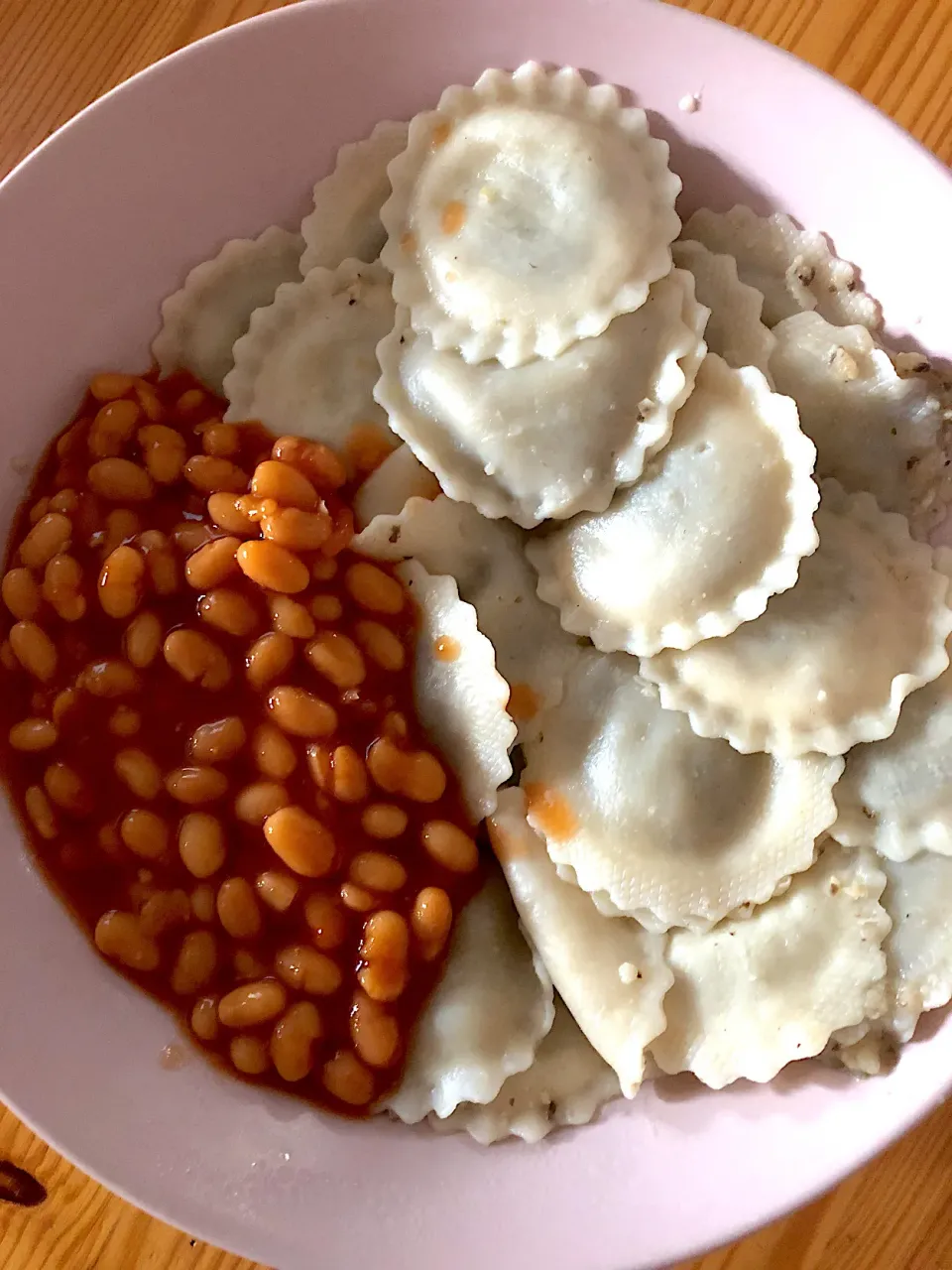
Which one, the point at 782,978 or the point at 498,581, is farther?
the point at 498,581

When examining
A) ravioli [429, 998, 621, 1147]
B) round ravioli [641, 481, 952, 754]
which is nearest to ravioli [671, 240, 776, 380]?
round ravioli [641, 481, 952, 754]

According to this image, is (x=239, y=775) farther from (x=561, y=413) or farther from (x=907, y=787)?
(x=907, y=787)

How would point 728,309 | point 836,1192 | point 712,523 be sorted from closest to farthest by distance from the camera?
point 712,523, point 728,309, point 836,1192

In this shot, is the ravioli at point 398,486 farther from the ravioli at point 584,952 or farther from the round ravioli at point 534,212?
the ravioli at point 584,952

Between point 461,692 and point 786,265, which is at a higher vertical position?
point 786,265

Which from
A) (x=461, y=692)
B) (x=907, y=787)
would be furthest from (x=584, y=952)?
(x=907, y=787)

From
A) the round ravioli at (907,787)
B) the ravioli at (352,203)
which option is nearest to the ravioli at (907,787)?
the round ravioli at (907,787)

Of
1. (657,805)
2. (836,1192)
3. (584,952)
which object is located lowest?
(836,1192)

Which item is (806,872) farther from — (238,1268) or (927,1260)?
(238,1268)
